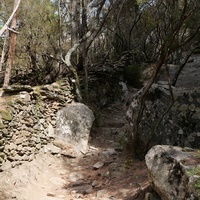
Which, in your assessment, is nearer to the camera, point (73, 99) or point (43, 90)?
point (43, 90)

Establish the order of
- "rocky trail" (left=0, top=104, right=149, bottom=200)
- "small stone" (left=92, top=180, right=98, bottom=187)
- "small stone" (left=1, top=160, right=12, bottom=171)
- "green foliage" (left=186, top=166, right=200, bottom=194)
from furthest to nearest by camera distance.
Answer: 1. "small stone" (left=1, top=160, right=12, bottom=171)
2. "small stone" (left=92, top=180, right=98, bottom=187)
3. "rocky trail" (left=0, top=104, right=149, bottom=200)
4. "green foliage" (left=186, top=166, right=200, bottom=194)

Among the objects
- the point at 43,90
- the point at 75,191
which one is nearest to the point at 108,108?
the point at 43,90

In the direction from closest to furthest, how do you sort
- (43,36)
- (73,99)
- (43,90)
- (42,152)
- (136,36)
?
(42,152) → (43,90) → (73,99) → (43,36) → (136,36)

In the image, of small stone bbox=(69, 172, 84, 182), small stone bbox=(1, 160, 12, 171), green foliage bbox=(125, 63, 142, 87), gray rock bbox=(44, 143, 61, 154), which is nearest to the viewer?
small stone bbox=(1, 160, 12, 171)

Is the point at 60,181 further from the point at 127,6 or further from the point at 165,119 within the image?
the point at 127,6

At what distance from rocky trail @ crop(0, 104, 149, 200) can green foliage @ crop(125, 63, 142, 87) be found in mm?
4256

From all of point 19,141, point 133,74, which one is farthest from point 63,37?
point 19,141

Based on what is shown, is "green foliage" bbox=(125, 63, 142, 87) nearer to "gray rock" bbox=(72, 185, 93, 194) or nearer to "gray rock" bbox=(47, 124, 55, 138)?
"gray rock" bbox=(47, 124, 55, 138)

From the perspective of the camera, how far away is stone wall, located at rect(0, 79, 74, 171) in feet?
14.3

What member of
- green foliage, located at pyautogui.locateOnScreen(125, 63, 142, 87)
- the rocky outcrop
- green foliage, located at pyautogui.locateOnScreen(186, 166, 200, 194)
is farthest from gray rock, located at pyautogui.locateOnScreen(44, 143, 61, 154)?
green foliage, located at pyautogui.locateOnScreen(125, 63, 142, 87)

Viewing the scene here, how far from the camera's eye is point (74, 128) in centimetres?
555

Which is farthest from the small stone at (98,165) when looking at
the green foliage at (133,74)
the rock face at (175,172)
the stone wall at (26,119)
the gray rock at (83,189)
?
the green foliage at (133,74)

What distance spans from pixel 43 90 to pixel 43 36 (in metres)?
5.75

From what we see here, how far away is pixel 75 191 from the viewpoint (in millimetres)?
3875
